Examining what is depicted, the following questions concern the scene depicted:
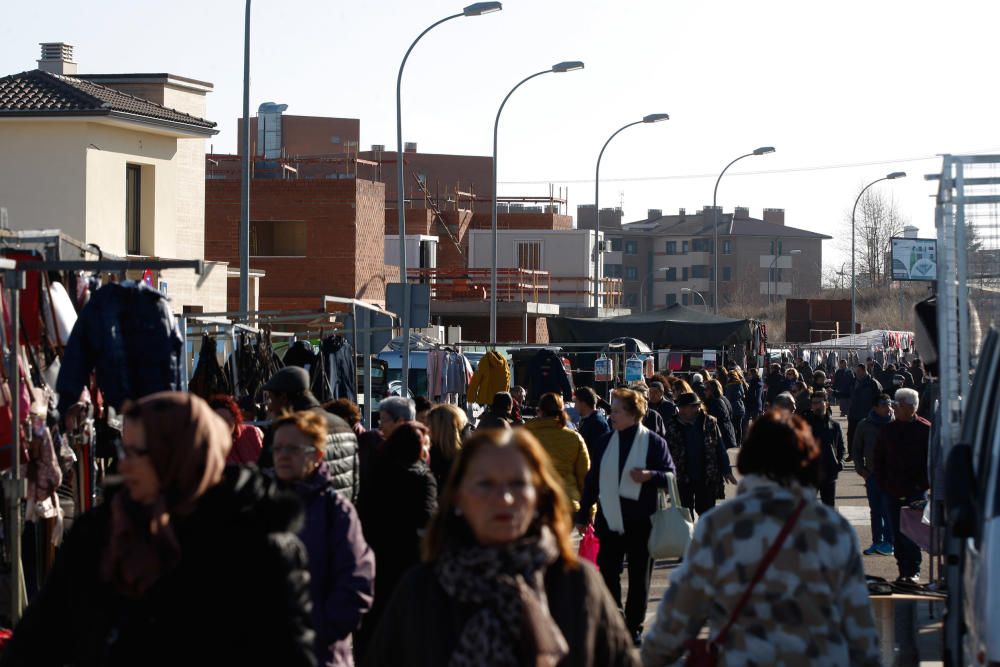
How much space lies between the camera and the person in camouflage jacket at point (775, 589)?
5086 millimetres

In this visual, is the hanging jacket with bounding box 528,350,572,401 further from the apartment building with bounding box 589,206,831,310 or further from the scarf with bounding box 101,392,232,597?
the apartment building with bounding box 589,206,831,310

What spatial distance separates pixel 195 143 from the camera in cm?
3497

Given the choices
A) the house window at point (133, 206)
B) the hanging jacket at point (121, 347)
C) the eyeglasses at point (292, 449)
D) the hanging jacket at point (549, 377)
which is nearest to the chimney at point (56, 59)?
the house window at point (133, 206)

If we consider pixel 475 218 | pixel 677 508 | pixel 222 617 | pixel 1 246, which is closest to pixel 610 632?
pixel 222 617

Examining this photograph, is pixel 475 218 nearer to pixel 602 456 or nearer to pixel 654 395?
pixel 654 395

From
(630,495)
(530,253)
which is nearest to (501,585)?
(630,495)

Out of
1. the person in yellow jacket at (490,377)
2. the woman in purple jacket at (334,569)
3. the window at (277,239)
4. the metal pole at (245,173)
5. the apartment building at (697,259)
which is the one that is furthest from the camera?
the apartment building at (697,259)

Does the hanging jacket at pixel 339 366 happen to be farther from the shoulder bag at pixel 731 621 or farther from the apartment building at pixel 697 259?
the apartment building at pixel 697 259

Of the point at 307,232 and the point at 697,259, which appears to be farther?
the point at 697,259

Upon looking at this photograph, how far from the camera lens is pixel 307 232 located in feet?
168

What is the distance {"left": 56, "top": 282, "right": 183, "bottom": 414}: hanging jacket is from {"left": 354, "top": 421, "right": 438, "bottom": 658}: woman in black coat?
1269mm

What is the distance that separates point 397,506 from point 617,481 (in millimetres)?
3306

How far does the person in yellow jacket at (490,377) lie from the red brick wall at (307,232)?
2787 cm

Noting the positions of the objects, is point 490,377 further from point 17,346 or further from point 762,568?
point 762,568
